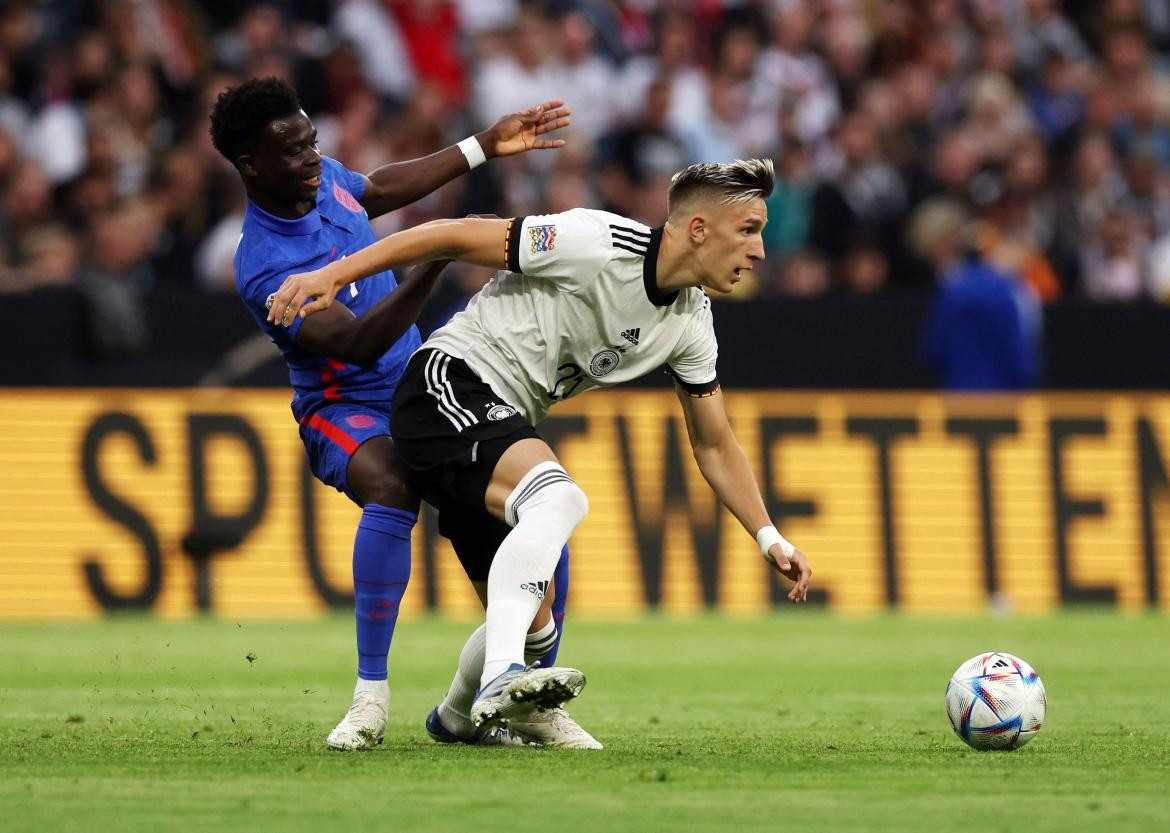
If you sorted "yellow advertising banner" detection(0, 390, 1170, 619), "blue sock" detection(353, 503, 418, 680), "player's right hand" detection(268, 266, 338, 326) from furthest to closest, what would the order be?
1. "yellow advertising banner" detection(0, 390, 1170, 619)
2. "blue sock" detection(353, 503, 418, 680)
3. "player's right hand" detection(268, 266, 338, 326)

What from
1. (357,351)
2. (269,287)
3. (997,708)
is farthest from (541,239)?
(997,708)

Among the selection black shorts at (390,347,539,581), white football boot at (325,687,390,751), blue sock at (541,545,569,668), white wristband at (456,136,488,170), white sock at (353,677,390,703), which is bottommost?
white football boot at (325,687,390,751)

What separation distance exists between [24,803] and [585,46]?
11.8 meters

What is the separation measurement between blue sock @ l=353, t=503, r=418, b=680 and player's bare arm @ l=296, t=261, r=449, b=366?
1.76 feet

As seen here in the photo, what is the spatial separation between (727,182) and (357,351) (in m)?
1.34

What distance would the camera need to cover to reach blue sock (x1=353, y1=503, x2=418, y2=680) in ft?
21.2

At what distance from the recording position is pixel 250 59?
48.4 feet

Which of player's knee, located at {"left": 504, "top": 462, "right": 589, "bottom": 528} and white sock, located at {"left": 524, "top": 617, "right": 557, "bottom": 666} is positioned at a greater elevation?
player's knee, located at {"left": 504, "top": 462, "right": 589, "bottom": 528}

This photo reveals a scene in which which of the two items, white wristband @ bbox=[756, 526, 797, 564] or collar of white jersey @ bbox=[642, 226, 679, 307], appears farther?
white wristband @ bbox=[756, 526, 797, 564]

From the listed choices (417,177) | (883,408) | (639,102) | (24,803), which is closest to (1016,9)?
(639,102)

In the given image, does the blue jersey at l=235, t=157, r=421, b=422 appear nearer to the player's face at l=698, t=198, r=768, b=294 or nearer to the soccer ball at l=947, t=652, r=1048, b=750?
the player's face at l=698, t=198, r=768, b=294

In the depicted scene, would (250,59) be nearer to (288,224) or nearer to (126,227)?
(126,227)

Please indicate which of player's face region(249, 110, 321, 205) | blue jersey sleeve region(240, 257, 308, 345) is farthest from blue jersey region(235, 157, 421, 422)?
player's face region(249, 110, 321, 205)

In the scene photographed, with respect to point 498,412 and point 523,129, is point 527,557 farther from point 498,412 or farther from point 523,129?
point 523,129
